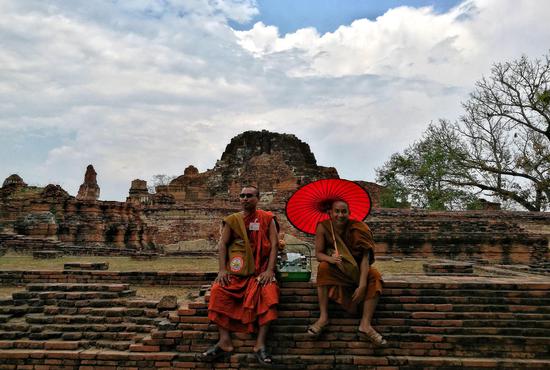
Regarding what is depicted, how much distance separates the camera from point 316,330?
3.72m

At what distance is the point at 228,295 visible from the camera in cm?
376

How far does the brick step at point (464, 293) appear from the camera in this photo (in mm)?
4168

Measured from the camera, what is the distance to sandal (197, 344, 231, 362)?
3660 millimetres

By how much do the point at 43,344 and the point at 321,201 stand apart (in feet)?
9.78

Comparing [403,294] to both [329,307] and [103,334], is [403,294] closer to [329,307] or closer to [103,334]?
[329,307]

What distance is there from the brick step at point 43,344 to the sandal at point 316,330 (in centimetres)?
212

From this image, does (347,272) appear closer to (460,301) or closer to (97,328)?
(460,301)

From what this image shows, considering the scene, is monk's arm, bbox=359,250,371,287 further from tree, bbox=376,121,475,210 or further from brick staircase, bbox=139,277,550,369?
tree, bbox=376,121,475,210

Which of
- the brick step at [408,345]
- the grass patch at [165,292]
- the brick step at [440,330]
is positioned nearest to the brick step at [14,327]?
the grass patch at [165,292]

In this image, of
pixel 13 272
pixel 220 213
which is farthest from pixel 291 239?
pixel 13 272

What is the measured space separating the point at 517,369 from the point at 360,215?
6.16ft

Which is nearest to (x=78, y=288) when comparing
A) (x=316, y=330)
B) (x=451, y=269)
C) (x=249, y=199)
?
(x=249, y=199)

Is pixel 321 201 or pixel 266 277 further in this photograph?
pixel 321 201

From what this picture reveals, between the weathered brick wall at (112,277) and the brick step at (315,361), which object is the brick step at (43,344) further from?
the weathered brick wall at (112,277)
